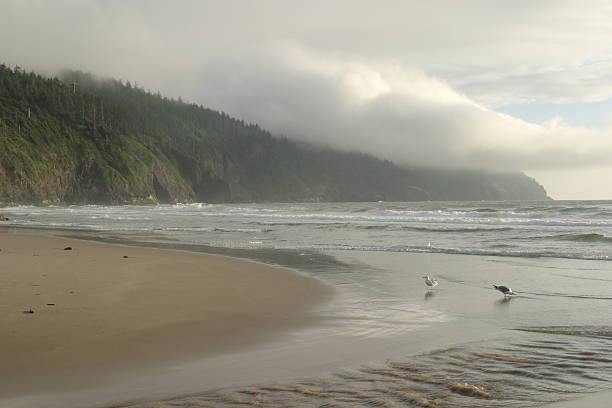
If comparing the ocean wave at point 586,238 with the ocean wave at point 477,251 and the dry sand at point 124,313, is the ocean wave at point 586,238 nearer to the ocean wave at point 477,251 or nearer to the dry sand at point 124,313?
the ocean wave at point 477,251

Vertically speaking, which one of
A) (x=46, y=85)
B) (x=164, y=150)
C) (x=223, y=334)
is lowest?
(x=223, y=334)

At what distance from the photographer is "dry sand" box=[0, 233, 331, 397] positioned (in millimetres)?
5145

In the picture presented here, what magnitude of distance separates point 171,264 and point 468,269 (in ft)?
26.1

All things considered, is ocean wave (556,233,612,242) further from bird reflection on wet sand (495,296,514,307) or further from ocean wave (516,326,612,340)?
ocean wave (516,326,612,340)

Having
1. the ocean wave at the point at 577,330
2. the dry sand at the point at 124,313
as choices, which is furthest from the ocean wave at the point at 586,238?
the ocean wave at the point at 577,330

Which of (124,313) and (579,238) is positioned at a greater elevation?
(579,238)

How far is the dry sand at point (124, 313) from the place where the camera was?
514 centimetres

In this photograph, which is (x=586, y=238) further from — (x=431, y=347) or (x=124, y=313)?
(x=124, y=313)

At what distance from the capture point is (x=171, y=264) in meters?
13.4

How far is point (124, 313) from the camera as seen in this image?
7453mm

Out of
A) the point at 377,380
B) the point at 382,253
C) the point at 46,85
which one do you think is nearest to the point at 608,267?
the point at 382,253

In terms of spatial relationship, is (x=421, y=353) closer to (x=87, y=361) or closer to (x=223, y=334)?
(x=223, y=334)

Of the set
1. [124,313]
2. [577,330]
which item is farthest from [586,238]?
[124,313]

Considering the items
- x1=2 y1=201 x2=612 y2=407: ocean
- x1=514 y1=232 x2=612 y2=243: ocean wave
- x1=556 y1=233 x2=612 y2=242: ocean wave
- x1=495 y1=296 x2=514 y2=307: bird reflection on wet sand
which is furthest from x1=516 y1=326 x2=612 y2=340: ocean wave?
x1=556 y1=233 x2=612 y2=242: ocean wave
